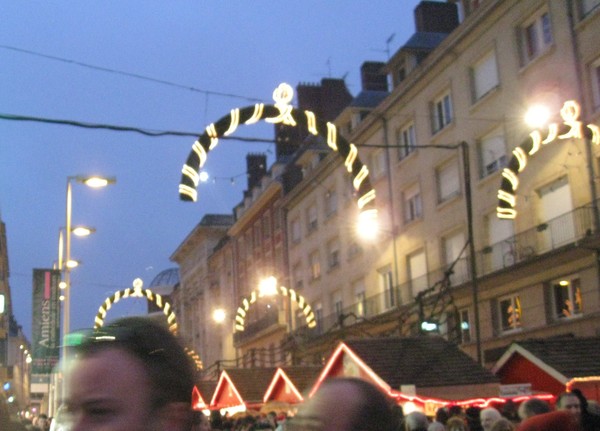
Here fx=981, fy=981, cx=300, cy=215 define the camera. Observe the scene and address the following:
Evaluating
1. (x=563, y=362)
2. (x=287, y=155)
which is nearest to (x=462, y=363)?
(x=563, y=362)

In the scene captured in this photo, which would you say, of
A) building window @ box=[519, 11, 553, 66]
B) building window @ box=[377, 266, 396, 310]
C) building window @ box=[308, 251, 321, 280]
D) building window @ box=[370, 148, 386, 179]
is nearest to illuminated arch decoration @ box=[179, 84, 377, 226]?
building window @ box=[519, 11, 553, 66]

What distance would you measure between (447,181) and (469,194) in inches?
191

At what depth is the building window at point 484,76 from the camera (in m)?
29.5

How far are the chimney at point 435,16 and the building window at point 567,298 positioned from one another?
1550cm

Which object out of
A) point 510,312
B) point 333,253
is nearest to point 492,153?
point 510,312

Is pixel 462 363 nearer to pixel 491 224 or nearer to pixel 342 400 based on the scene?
pixel 342 400

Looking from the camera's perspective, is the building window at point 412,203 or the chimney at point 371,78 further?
the chimney at point 371,78

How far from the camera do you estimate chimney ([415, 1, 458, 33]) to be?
38.9 metres

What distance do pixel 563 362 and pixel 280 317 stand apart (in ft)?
118

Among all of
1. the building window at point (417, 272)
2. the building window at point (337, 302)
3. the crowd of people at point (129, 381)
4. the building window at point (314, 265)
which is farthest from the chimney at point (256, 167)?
the crowd of people at point (129, 381)

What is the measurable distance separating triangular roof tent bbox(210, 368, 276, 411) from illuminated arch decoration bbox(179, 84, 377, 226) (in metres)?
12.1

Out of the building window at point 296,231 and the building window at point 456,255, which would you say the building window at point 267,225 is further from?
the building window at point 456,255

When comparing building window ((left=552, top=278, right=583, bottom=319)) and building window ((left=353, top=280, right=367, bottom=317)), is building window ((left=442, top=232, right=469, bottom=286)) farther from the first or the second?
building window ((left=353, top=280, right=367, bottom=317))

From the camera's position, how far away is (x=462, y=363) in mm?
14805
